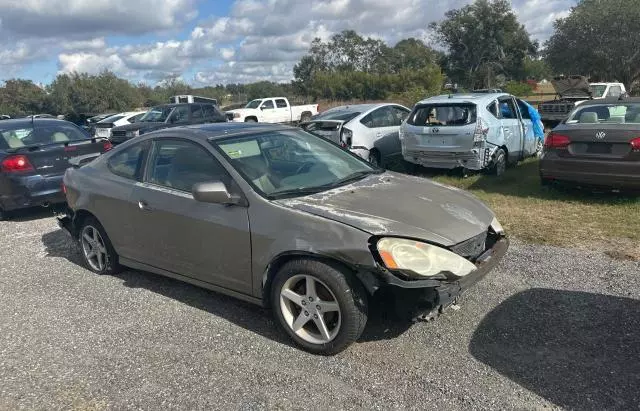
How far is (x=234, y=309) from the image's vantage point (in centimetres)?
430

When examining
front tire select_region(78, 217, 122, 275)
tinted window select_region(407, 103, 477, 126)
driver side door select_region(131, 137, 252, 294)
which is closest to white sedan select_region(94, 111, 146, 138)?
tinted window select_region(407, 103, 477, 126)

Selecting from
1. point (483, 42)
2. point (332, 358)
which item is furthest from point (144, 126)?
point (483, 42)

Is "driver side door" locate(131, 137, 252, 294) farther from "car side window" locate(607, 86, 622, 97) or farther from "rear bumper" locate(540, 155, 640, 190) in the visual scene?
"car side window" locate(607, 86, 622, 97)

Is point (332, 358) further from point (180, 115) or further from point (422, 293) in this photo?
point (180, 115)

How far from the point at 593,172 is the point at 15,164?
27.4 feet

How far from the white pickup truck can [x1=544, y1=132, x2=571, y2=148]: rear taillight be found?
61.9ft

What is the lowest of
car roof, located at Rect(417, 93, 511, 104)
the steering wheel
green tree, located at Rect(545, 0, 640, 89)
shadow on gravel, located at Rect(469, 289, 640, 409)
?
shadow on gravel, located at Rect(469, 289, 640, 409)

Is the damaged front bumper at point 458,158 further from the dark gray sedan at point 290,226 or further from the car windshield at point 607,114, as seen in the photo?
the dark gray sedan at point 290,226

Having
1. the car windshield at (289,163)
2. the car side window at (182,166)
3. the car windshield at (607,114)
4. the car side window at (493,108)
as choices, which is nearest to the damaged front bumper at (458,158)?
the car side window at (493,108)

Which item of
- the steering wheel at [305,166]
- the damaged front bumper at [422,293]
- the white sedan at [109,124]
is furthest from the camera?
the white sedan at [109,124]

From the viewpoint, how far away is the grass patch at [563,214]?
5.67m

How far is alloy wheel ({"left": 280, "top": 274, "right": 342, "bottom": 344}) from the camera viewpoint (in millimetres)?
3434

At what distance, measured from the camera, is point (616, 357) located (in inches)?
130

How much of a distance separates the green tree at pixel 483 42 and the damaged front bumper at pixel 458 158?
4665 cm
